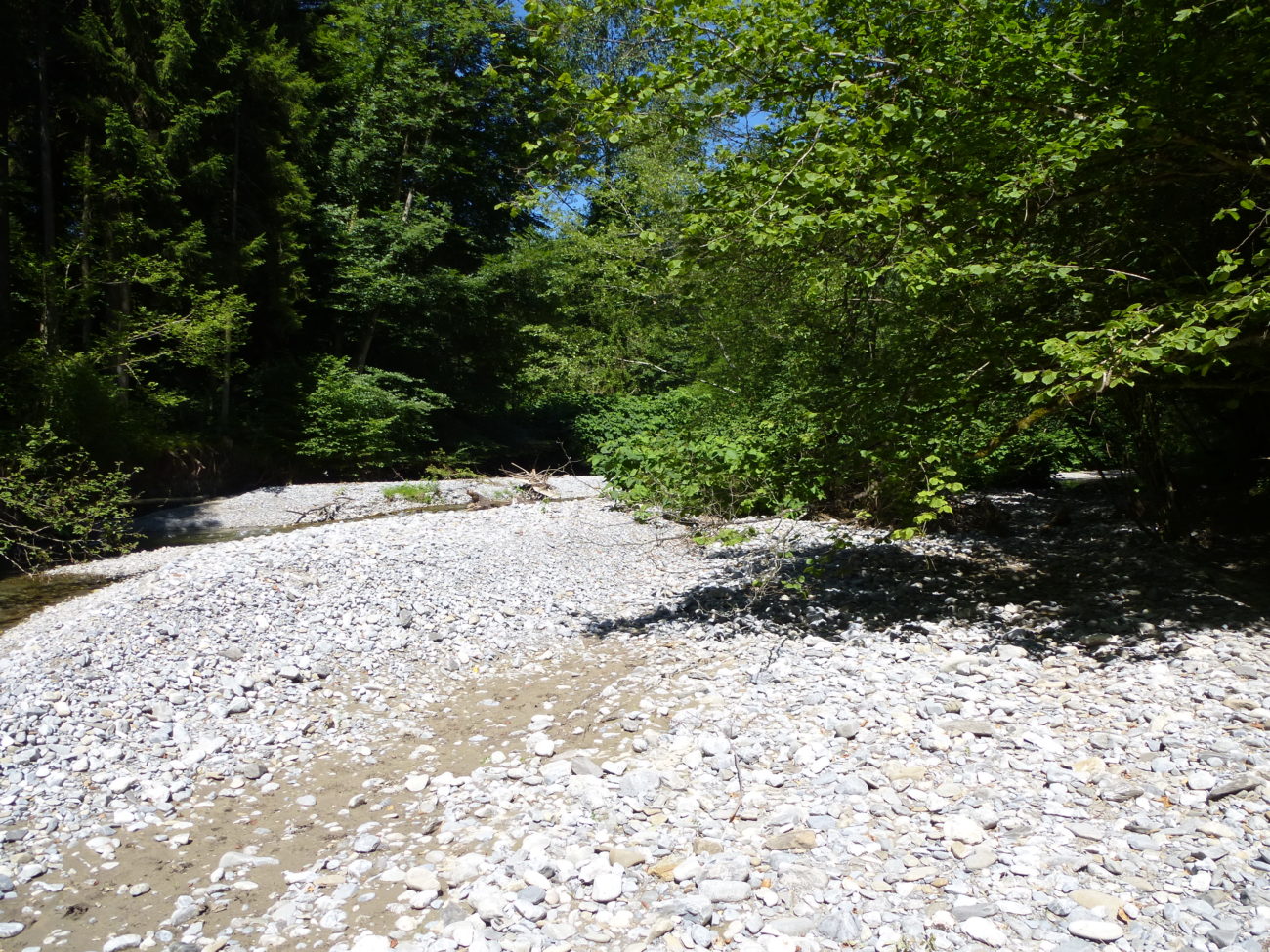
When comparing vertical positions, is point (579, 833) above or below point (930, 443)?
below

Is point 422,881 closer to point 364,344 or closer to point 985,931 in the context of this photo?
point 985,931

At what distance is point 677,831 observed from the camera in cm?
406

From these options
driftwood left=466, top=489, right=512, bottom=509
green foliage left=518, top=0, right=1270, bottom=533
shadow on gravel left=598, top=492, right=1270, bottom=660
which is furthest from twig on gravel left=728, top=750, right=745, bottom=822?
driftwood left=466, top=489, right=512, bottom=509

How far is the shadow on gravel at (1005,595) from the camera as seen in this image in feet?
20.8

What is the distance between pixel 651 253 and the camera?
8.75 meters

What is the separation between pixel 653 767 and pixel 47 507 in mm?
10826

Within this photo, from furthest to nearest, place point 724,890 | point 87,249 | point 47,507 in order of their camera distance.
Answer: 1. point 87,249
2. point 47,507
3. point 724,890

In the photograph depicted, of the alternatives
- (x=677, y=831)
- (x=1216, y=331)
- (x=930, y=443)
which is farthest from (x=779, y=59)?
(x=677, y=831)

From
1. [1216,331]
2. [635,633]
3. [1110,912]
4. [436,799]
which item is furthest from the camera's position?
A: [635,633]

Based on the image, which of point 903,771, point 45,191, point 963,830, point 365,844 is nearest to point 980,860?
point 963,830

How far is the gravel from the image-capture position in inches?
135

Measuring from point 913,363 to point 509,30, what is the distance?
23600 millimetres

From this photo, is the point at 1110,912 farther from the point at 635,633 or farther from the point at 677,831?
the point at 635,633

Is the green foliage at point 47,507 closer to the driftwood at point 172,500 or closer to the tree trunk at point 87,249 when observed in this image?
the tree trunk at point 87,249
